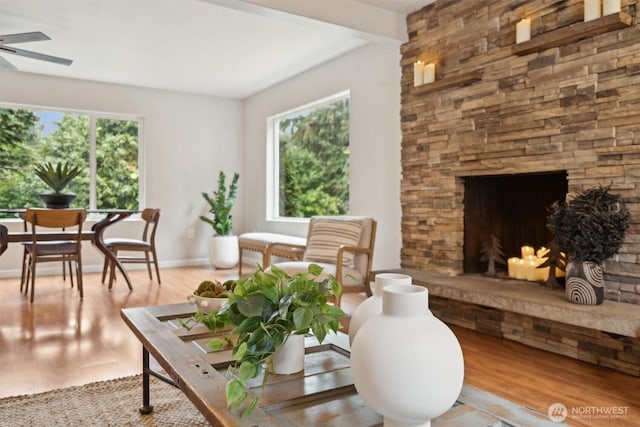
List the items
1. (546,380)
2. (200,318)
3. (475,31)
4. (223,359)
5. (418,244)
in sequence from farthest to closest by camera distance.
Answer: (418,244)
(475,31)
(546,380)
(200,318)
(223,359)

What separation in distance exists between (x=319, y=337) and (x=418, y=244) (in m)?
2.67

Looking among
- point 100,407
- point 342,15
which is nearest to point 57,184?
point 342,15

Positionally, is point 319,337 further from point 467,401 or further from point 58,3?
point 58,3

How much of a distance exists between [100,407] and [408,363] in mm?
1627

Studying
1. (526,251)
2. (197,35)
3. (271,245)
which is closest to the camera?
(526,251)

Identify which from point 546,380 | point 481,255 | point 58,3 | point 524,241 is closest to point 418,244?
point 481,255

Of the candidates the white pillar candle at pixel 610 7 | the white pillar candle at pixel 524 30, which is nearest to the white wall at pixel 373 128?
the white pillar candle at pixel 524 30

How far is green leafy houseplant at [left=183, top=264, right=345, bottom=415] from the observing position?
44.2 inches

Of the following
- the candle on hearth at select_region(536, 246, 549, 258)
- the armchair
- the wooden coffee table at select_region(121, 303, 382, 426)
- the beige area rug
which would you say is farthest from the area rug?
the candle on hearth at select_region(536, 246, 549, 258)

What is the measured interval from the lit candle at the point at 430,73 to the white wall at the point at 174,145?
13.1ft

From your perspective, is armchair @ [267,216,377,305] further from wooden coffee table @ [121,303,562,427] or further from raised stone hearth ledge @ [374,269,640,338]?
wooden coffee table @ [121,303,562,427]

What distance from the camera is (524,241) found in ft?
11.2

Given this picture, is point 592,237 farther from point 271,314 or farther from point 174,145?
point 174,145

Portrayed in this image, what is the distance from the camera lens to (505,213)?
3.53 metres
